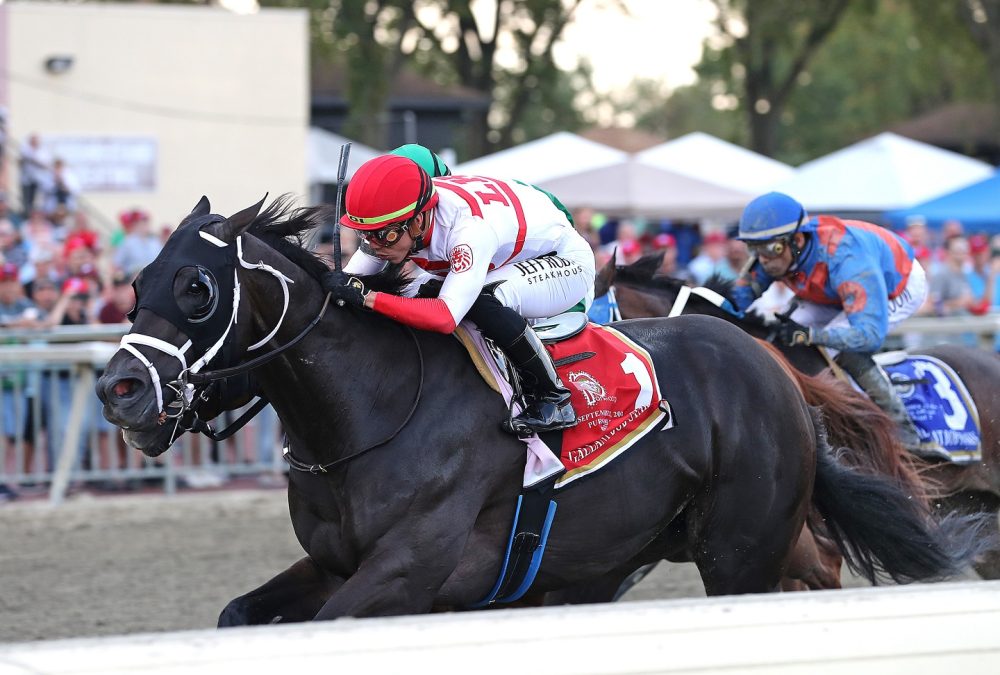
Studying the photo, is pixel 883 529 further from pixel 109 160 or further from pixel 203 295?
pixel 109 160

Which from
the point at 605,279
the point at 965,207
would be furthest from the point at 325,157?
the point at 605,279

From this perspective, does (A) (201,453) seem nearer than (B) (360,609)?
No

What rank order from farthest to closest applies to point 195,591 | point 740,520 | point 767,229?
point 195,591 < point 767,229 < point 740,520

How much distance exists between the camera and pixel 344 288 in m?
3.67

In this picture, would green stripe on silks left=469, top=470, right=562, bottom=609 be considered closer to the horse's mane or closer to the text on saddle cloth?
the text on saddle cloth

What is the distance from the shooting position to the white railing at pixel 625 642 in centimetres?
204

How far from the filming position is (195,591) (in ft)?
20.3

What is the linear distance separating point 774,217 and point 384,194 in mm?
2124

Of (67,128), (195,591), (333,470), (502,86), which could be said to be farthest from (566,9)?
(333,470)

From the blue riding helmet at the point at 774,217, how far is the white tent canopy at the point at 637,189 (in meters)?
7.15

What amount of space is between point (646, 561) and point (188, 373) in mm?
1800

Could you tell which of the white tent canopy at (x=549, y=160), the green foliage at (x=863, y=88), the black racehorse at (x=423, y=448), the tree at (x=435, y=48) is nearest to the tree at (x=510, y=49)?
the tree at (x=435, y=48)

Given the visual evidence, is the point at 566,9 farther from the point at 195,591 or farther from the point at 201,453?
the point at 195,591

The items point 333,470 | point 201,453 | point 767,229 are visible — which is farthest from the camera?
point 201,453
